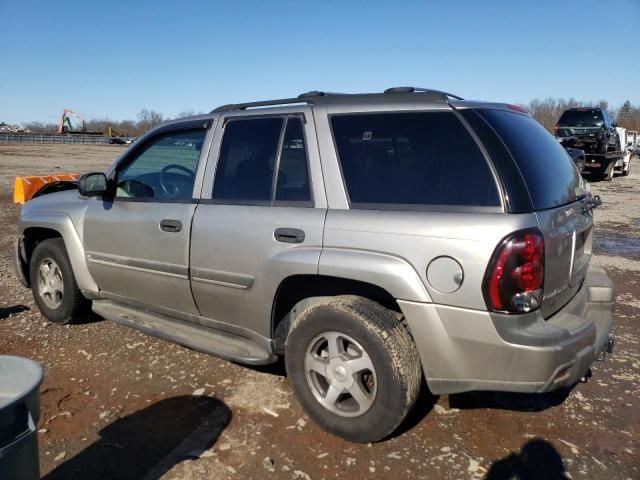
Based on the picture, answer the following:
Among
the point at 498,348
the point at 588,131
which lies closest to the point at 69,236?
the point at 498,348

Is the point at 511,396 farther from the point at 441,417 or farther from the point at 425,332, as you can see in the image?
the point at 425,332

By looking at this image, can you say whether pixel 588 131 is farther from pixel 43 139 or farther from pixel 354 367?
pixel 43 139

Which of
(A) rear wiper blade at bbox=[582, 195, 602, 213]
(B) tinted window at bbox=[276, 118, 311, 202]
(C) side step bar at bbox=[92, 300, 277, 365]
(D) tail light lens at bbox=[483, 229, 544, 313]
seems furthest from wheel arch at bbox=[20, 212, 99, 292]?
(A) rear wiper blade at bbox=[582, 195, 602, 213]

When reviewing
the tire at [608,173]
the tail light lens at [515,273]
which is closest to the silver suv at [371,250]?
the tail light lens at [515,273]

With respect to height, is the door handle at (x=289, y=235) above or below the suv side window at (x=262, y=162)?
below

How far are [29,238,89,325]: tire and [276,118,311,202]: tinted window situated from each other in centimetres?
230

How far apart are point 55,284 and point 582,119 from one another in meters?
17.8

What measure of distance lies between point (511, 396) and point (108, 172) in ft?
11.4

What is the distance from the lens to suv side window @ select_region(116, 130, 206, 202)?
3.80m

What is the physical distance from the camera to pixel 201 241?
346 cm

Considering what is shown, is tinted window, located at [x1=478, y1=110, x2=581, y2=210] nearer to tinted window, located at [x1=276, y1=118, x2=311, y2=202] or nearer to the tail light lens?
the tail light lens

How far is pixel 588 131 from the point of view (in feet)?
56.8

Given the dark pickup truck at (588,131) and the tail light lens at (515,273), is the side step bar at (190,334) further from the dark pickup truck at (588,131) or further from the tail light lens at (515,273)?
the dark pickup truck at (588,131)

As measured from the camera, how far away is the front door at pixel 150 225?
3643 millimetres
